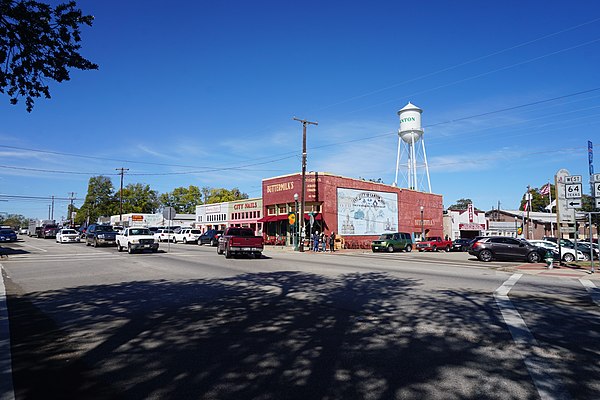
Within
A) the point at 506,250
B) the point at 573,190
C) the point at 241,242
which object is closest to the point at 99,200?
the point at 241,242

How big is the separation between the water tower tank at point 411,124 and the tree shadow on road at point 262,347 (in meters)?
46.8

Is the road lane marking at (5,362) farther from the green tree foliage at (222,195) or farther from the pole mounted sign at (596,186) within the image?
the green tree foliage at (222,195)

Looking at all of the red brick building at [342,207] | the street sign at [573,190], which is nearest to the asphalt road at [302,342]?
the street sign at [573,190]

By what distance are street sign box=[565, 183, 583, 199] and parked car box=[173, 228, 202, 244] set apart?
3685 centimetres

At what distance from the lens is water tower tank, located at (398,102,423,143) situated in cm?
5450

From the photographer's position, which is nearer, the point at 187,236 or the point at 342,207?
the point at 342,207

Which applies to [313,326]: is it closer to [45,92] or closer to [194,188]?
[45,92]

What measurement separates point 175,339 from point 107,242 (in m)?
31.5

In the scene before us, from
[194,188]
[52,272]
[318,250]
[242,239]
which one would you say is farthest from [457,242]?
[194,188]

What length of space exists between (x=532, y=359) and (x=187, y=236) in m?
45.5

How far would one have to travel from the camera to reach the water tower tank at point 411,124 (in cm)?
5450

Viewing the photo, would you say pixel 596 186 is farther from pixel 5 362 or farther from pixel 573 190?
pixel 5 362

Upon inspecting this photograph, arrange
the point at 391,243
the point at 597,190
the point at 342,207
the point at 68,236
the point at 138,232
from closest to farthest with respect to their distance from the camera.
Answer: the point at 597,190 → the point at 138,232 → the point at 391,243 → the point at 342,207 → the point at 68,236

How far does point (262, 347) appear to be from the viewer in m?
6.00
